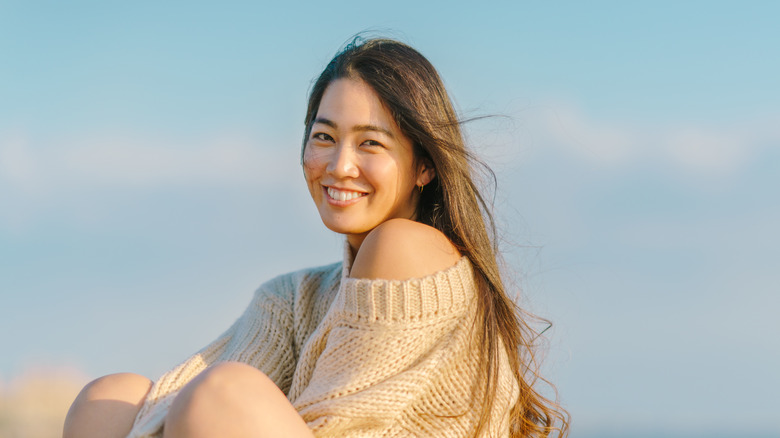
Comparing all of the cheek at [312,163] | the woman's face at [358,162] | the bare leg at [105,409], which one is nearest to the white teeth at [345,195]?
the woman's face at [358,162]

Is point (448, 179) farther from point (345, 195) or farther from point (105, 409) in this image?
point (105, 409)

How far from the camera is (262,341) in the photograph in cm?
293

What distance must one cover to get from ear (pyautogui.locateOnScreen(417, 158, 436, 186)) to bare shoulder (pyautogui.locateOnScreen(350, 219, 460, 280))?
35 centimetres

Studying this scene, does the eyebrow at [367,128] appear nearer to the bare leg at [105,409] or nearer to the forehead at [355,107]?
the forehead at [355,107]

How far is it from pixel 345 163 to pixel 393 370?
778 mm

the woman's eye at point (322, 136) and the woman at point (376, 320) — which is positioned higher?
the woman's eye at point (322, 136)

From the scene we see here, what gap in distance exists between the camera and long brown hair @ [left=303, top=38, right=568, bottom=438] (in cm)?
268

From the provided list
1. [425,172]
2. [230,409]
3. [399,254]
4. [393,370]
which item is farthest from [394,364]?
[425,172]

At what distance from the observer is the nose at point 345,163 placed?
2678 mm

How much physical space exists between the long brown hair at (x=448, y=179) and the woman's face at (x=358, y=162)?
0.05 metres

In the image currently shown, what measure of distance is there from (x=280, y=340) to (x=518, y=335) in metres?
0.88

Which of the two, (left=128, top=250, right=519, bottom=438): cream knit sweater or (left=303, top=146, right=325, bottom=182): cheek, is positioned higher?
(left=303, top=146, right=325, bottom=182): cheek

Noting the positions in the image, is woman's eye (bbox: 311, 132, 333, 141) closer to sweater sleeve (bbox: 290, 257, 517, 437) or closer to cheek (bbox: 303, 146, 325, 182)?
cheek (bbox: 303, 146, 325, 182)

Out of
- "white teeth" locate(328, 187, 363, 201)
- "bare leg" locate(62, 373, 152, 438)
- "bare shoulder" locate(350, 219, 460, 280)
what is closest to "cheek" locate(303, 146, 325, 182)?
"white teeth" locate(328, 187, 363, 201)
